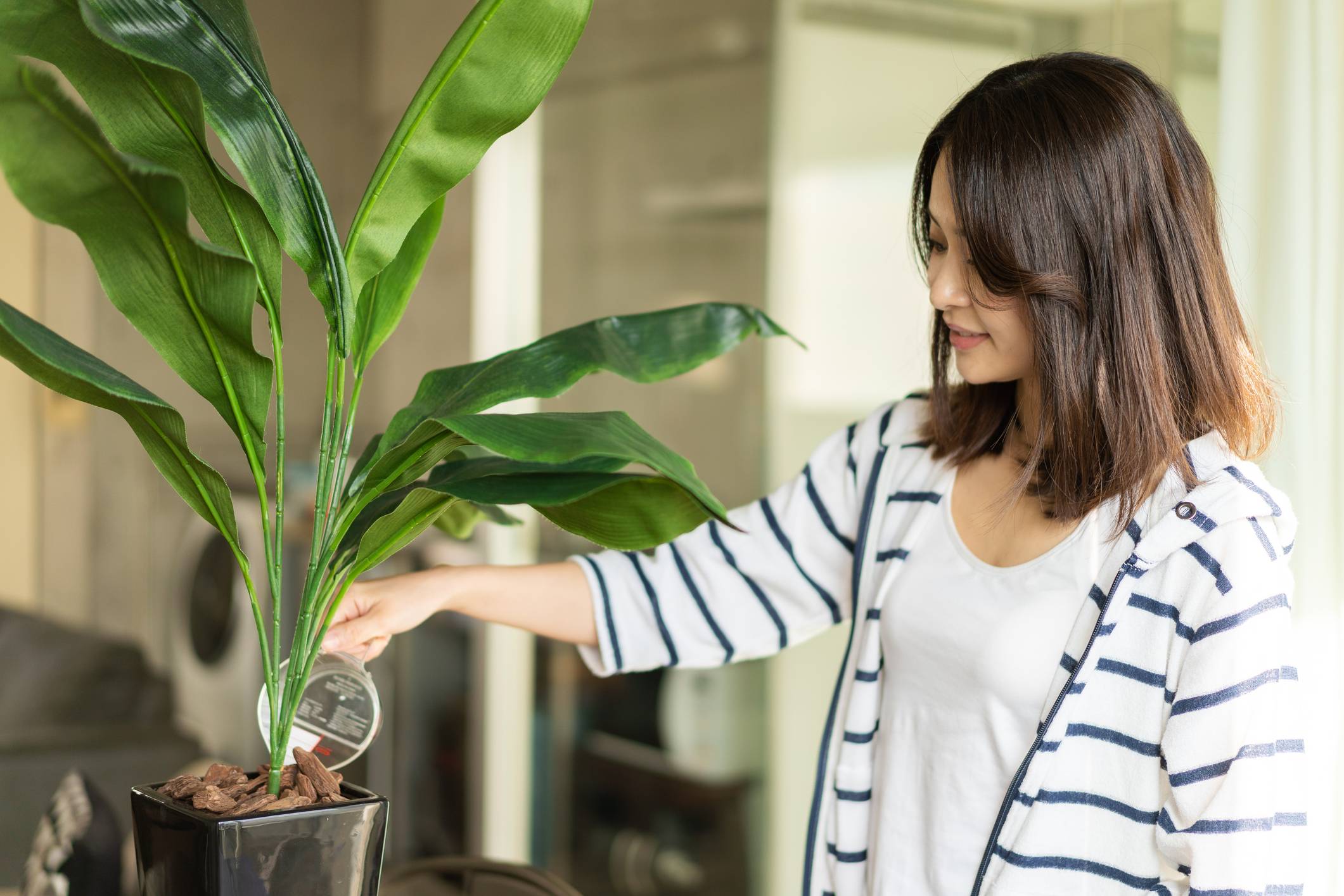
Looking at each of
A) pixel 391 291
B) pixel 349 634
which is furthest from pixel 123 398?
pixel 349 634

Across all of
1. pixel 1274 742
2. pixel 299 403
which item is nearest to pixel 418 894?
pixel 1274 742

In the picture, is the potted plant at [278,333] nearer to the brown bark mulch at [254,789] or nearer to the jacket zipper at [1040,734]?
the brown bark mulch at [254,789]

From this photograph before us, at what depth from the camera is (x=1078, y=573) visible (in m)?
1.05

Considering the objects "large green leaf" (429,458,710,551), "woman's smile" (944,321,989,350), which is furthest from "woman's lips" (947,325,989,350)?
"large green leaf" (429,458,710,551)

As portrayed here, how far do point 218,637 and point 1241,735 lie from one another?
2902 millimetres

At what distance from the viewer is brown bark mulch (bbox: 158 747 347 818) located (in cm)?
79

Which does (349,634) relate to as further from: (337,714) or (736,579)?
(736,579)

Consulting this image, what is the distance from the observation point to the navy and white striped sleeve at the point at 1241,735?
3.05 ft

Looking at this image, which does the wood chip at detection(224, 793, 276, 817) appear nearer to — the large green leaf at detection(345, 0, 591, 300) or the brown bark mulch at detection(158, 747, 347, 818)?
the brown bark mulch at detection(158, 747, 347, 818)

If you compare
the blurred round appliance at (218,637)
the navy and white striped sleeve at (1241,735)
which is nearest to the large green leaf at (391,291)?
the navy and white striped sleeve at (1241,735)

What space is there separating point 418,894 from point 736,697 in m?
1.20

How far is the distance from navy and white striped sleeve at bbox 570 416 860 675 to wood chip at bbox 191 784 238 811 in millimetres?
485

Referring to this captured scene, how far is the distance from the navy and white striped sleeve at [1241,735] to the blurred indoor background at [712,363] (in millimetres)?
294

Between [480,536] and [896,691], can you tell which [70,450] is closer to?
[480,536]
